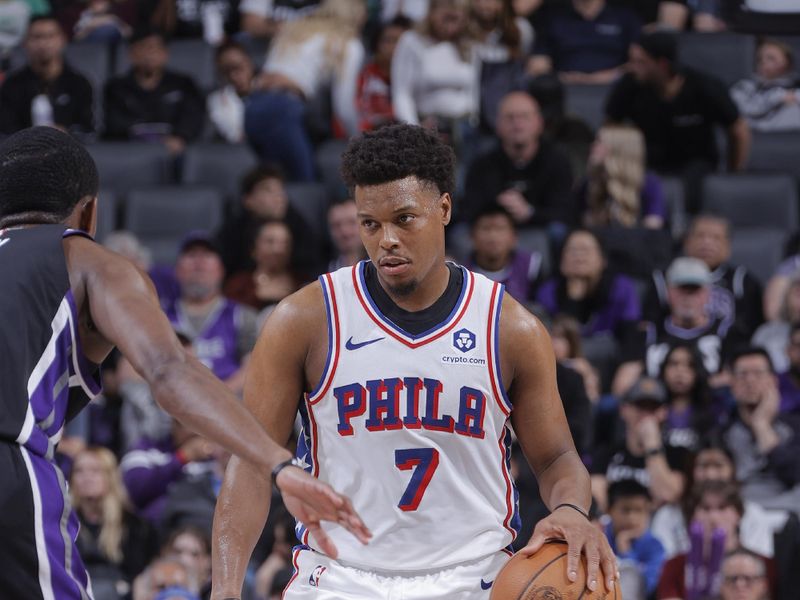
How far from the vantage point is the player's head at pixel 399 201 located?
4500 millimetres

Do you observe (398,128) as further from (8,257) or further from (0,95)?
(0,95)

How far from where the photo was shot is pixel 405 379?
4473mm

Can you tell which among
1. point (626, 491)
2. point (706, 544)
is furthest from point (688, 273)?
point (706, 544)

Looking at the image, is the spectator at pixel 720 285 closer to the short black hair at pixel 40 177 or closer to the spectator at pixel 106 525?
the spectator at pixel 106 525

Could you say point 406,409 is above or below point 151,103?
above

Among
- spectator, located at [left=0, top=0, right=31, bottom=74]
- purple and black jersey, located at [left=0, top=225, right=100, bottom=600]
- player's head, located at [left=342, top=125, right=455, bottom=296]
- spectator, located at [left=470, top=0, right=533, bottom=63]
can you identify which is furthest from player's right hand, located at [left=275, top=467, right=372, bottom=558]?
spectator, located at [left=0, top=0, right=31, bottom=74]

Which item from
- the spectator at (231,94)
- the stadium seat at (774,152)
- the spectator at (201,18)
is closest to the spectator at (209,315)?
the spectator at (231,94)

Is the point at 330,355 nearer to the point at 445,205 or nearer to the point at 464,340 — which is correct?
the point at 464,340

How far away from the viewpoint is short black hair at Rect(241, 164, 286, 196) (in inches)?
425

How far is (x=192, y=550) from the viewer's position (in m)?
8.53

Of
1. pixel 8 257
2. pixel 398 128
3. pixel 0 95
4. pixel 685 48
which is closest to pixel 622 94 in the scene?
pixel 685 48

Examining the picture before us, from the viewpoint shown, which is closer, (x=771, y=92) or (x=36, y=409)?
(x=36, y=409)

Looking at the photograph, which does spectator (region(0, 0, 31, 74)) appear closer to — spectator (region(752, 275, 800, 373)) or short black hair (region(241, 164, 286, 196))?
short black hair (region(241, 164, 286, 196))

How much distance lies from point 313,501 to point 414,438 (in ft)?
3.43
